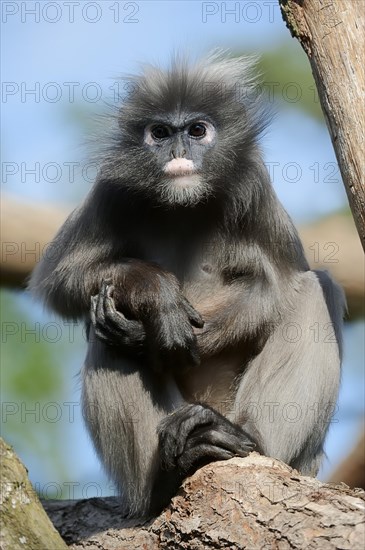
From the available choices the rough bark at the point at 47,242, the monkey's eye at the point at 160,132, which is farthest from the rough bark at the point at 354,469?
the monkey's eye at the point at 160,132

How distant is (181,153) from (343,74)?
1462 mm

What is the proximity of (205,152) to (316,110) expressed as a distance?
5.26m

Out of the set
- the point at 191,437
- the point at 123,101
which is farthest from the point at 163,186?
the point at 191,437

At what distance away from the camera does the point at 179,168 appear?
5.73 m

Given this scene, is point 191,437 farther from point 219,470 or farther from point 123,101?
point 123,101

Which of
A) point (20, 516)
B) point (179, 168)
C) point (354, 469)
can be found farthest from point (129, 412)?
point (354, 469)

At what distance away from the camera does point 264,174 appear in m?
6.02

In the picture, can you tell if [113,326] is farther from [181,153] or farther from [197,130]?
[197,130]

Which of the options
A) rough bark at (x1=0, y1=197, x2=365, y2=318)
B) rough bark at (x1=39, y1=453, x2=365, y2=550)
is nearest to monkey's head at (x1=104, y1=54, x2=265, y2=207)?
rough bark at (x1=39, y1=453, x2=365, y2=550)

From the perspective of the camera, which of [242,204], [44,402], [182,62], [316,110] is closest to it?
[242,204]

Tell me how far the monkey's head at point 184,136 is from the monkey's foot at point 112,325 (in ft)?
2.53

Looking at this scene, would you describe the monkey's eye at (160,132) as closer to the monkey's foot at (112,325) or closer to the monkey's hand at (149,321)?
the monkey's hand at (149,321)

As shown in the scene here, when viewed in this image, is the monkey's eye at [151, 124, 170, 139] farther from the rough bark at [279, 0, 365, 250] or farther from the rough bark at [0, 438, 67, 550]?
the rough bark at [0, 438, 67, 550]

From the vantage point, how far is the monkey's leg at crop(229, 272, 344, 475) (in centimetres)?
567
